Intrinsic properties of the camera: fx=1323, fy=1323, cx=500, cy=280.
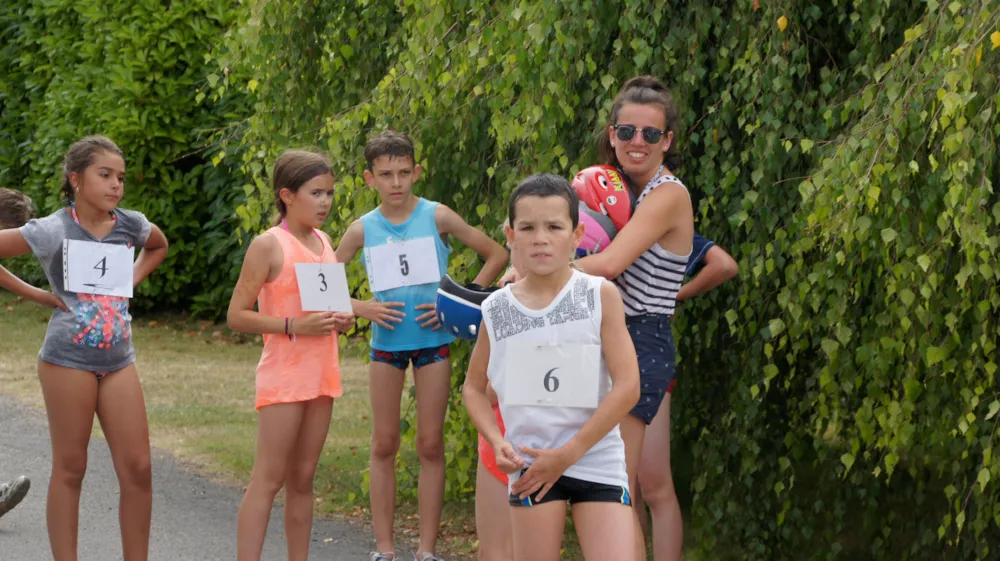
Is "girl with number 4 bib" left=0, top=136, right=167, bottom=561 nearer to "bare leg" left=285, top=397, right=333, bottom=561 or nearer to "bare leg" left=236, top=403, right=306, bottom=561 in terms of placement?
"bare leg" left=236, top=403, right=306, bottom=561

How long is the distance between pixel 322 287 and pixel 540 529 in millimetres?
1542

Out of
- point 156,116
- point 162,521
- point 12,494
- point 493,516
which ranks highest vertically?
point 156,116

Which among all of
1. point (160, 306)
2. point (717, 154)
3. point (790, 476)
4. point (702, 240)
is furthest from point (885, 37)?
point (160, 306)

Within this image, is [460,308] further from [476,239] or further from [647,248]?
[476,239]

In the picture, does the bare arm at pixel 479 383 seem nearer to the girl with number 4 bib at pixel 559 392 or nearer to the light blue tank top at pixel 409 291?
the girl with number 4 bib at pixel 559 392

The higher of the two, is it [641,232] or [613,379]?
[641,232]

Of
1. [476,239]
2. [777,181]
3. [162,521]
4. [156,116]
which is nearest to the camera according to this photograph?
[777,181]

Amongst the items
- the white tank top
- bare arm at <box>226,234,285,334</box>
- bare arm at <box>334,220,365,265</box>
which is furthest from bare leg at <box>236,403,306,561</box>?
the white tank top

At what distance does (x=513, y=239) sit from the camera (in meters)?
3.39

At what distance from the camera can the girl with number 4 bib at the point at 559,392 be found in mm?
3170

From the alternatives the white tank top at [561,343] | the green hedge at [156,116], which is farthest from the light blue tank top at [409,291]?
the green hedge at [156,116]

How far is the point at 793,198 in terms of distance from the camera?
15.7ft

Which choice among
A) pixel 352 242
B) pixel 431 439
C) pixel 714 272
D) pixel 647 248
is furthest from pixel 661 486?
pixel 352 242

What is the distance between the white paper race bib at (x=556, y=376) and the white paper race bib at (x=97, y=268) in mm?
1769
